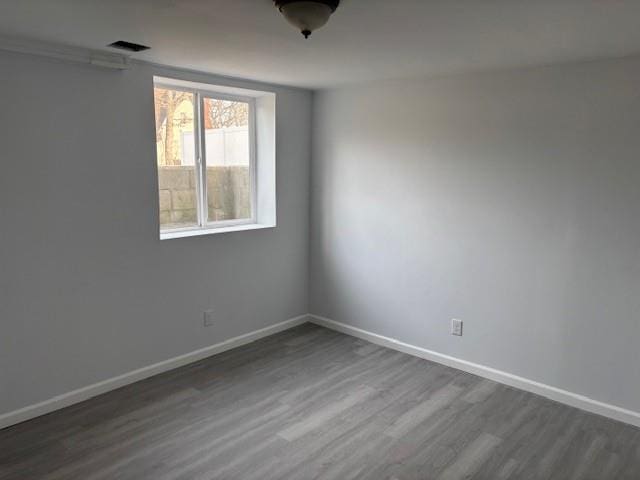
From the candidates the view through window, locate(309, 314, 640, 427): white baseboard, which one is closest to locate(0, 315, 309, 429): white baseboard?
locate(309, 314, 640, 427): white baseboard

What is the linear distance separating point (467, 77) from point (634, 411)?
7.75ft

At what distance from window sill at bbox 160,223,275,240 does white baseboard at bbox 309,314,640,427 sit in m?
1.13

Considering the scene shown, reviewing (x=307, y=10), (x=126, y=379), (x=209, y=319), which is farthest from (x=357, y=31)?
(x=126, y=379)

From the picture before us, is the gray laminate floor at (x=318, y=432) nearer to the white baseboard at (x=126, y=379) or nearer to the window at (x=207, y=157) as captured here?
the white baseboard at (x=126, y=379)

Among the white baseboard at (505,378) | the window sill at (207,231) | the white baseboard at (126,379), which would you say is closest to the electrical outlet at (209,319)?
the white baseboard at (126,379)

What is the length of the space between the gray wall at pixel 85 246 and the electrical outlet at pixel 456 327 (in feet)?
5.91

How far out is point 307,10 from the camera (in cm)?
175

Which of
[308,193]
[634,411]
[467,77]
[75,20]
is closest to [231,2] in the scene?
[75,20]

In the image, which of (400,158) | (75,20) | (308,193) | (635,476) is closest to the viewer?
(75,20)

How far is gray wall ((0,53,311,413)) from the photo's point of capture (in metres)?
2.70

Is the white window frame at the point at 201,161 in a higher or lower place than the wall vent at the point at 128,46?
lower

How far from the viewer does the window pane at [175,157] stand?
355 cm

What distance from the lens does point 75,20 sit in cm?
217

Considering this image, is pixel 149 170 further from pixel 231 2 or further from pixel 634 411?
pixel 634 411
